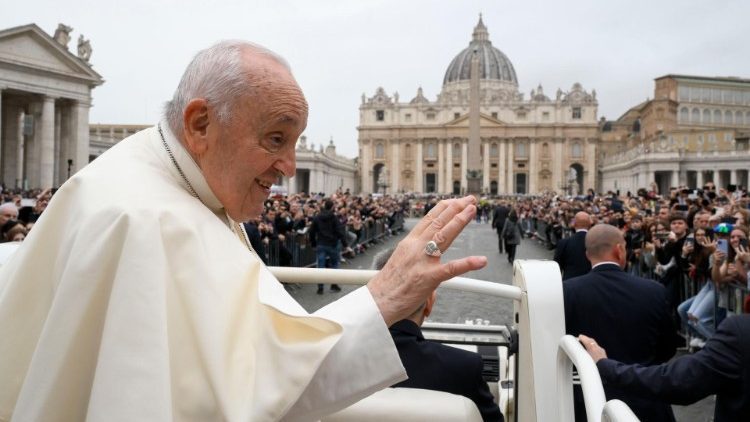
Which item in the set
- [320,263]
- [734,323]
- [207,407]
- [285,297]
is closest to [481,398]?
[734,323]

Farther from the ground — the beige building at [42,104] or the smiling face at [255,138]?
the beige building at [42,104]

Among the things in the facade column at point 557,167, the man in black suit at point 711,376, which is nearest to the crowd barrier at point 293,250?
the man in black suit at point 711,376

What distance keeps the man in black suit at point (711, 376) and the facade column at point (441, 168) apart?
86.5 metres

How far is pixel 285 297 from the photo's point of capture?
1.27m

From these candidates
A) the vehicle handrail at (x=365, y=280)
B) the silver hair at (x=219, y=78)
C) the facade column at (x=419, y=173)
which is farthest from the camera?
the facade column at (x=419, y=173)

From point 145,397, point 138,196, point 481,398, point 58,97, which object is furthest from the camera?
point 58,97

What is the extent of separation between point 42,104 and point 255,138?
3698 cm

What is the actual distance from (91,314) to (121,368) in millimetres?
137

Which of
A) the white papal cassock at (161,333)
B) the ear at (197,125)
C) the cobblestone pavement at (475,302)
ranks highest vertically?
the ear at (197,125)

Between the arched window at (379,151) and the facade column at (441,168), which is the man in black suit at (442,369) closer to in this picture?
the facade column at (441,168)

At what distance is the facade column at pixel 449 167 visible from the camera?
88.2 metres

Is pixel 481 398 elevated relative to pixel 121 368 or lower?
lower

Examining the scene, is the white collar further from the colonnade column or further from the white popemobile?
the colonnade column

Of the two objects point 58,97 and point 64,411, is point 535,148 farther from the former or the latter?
point 64,411
